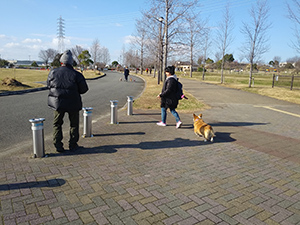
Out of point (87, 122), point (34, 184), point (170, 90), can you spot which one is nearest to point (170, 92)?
point (170, 90)

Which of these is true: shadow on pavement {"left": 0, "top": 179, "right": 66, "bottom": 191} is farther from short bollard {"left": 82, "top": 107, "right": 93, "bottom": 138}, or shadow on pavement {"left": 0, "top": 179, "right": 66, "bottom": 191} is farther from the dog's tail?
the dog's tail

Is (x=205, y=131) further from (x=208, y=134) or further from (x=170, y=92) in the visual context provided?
(x=170, y=92)

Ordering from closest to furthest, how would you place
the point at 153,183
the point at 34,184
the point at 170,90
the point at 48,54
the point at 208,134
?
the point at 34,184 → the point at 153,183 → the point at 208,134 → the point at 170,90 → the point at 48,54

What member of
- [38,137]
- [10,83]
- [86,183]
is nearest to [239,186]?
[86,183]

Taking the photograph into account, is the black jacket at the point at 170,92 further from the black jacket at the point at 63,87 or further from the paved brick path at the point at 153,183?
the black jacket at the point at 63,87

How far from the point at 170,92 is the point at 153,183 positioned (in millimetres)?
3455

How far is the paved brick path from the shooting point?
8.56 feet

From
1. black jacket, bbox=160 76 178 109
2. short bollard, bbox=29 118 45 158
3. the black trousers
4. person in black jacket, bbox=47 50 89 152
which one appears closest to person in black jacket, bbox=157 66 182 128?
black jacket, bbox=160 76 178 109

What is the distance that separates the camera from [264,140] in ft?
19.0

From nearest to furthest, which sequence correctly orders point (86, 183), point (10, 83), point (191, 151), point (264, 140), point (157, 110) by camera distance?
point (86, 183)
point (191, 151)
point (264, 140)
point (157, 110)
point (10, 83)

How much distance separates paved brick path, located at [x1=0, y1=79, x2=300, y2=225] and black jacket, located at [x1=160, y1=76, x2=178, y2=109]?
1.25 m

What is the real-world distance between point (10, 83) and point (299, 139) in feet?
54.9

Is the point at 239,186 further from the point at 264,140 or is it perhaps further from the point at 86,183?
the point at 264,140

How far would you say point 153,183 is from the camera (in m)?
3.36
